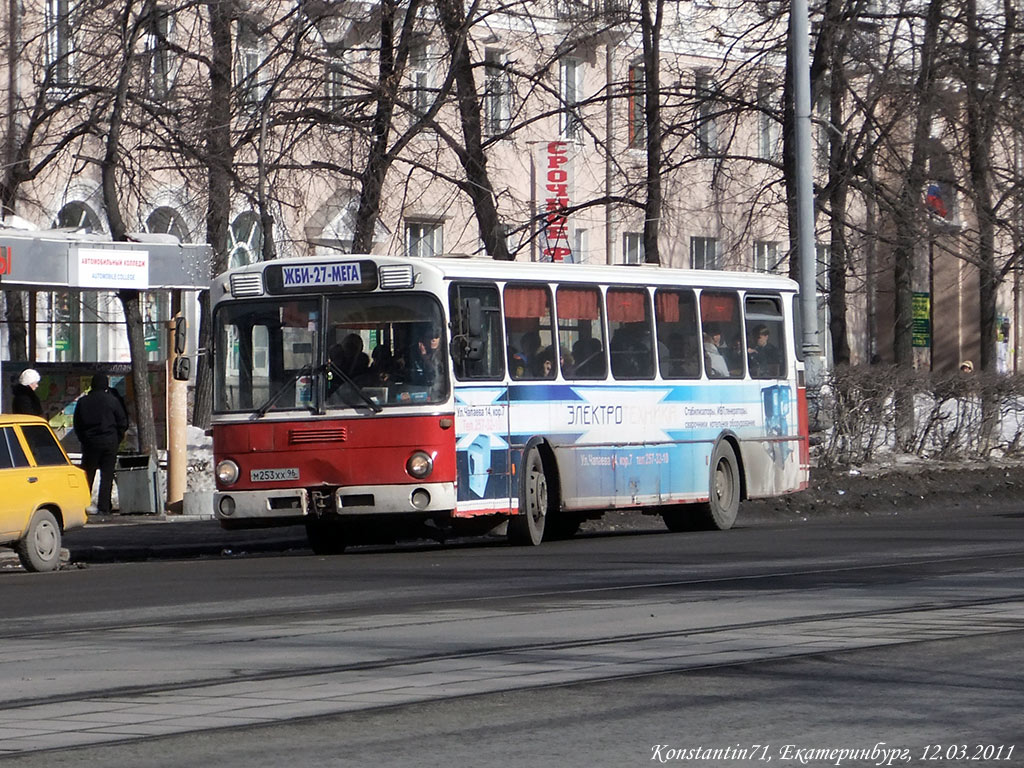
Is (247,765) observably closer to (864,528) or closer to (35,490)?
(35,490)

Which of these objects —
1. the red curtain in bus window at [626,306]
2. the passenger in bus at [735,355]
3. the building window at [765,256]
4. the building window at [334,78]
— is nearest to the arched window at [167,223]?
the building window at [334,78]

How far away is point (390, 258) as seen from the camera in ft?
58.4

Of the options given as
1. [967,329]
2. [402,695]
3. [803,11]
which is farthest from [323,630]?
[967,329]

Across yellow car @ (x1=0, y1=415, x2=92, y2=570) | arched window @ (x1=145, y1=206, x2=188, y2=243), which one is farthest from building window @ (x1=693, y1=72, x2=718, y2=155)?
yellow car @ (x1=0, y1=415, x2=92, y2=570)

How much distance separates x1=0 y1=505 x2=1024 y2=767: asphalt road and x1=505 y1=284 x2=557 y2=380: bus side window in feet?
8.63

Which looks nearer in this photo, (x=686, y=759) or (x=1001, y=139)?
(x=686, y=759)

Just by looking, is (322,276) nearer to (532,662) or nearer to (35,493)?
(35,493)

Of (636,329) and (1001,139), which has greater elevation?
(1001,139)

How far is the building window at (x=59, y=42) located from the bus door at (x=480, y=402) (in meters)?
11.0

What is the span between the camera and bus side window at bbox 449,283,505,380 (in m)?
17.7

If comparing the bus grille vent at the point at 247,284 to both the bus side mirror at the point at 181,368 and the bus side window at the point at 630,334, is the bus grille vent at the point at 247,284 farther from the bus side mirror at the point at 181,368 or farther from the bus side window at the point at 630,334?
the bus side window at the point at 630,334

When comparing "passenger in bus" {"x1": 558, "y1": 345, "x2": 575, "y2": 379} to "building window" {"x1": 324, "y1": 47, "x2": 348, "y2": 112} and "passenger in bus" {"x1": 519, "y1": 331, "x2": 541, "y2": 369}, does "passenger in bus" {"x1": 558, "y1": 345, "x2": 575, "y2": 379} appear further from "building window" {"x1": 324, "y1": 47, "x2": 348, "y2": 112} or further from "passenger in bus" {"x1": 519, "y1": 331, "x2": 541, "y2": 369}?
"building window" {"x1": 324, "y1": 47, "x2": 348, "y2": 112}

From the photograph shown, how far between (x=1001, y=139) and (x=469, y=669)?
86.0 feet

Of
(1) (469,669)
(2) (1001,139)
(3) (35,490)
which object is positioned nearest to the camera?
(1) (469,669)
